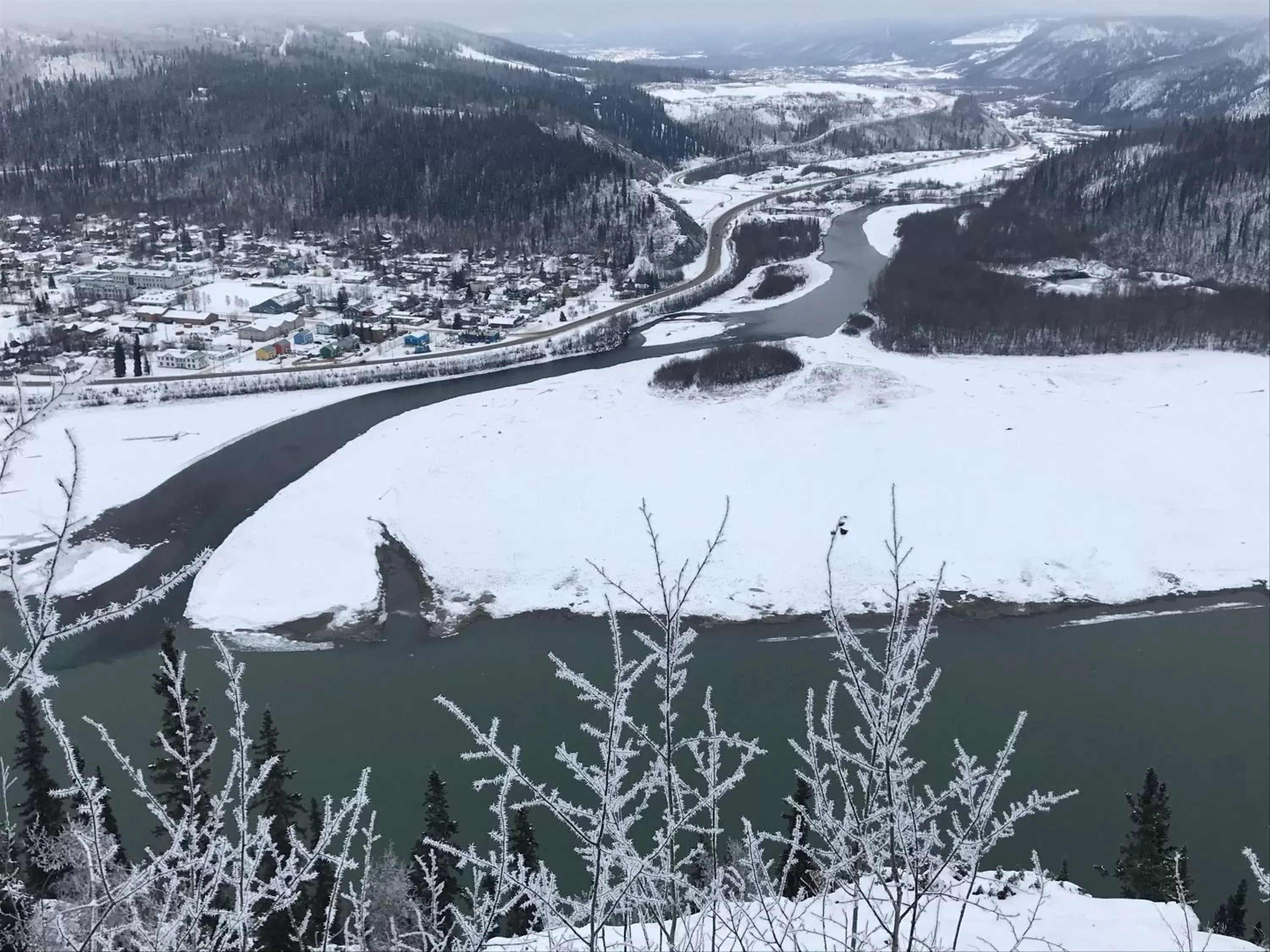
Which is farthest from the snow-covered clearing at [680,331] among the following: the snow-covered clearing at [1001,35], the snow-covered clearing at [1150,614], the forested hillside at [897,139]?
the snow-covered clearing at [1001,35]

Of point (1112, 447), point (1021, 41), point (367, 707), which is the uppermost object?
point (1021, 41)

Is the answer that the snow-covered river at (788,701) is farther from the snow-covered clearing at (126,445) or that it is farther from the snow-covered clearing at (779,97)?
the snow-covered clearing at (779,97)

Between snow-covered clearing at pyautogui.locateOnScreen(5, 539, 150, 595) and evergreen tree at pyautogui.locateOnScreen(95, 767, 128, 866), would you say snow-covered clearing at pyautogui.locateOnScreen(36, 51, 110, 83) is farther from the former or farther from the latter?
evergreen tree at pyautogui.locateOnScreen(95, 767, 128, 866)

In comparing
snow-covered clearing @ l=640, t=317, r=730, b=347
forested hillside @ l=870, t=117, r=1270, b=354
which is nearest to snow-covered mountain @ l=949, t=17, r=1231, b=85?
forested hillside @ l=870, t=117, r=1270, b=354

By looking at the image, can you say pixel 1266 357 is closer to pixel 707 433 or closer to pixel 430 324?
pixel 707 433

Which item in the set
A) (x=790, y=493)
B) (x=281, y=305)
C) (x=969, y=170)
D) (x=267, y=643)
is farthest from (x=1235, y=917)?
(x=969, y=170)

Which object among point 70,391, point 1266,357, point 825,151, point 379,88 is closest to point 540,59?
point 379,88
